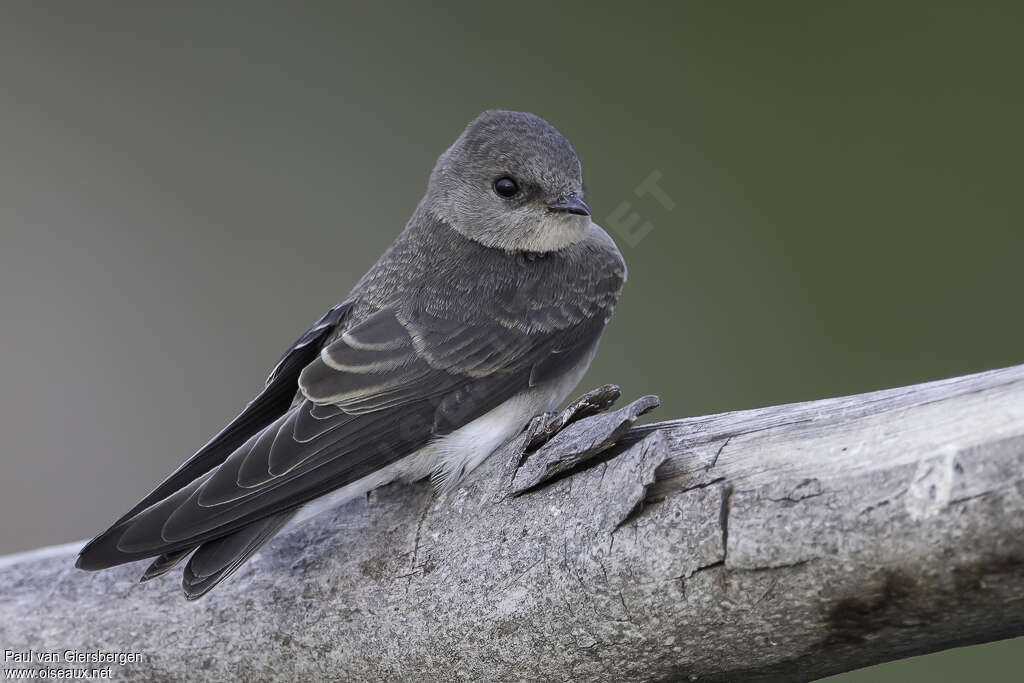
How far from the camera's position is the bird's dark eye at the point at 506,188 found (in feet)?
6.77

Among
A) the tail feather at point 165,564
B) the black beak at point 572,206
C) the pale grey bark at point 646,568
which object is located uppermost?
the black beak at point 572,206

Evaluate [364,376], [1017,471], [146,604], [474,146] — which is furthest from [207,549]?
[1017,471]

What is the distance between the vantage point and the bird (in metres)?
1.57

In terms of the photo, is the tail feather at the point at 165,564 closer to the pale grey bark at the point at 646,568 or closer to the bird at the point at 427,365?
the bird at the point at 427,365

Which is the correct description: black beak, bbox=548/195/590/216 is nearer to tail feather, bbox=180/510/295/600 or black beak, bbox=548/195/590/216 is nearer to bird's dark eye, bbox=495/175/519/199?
bird's dark eye, bbox=495/175/519/199

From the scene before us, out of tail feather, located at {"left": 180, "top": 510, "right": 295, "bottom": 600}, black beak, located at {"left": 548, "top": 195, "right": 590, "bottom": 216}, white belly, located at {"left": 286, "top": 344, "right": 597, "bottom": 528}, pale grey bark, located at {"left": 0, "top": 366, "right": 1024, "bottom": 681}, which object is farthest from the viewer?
black beak, located at {"left": 548, "top": 195, "right": 590, "bottom": 216}

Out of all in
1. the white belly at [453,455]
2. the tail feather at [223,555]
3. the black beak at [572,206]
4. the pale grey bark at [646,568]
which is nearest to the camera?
the pale grey bark at [646,568]

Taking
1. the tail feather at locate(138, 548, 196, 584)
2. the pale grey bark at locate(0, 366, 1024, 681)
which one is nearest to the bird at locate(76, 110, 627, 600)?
the tail feather at locate(138, 548, 196, 584)

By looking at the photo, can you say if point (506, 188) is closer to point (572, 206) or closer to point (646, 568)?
point (572, 206)

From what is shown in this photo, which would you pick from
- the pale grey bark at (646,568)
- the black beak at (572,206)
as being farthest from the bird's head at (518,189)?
the pale grey bark at (646,568)

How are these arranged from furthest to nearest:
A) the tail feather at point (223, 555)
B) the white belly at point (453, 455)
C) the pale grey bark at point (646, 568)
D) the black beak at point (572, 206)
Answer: the black beak at point (572, 206)
the white belly at point (453, 455)
the tail feather at point (223, 555)
the pale grey bark at point (646, 568)

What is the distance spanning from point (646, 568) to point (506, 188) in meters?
1.01

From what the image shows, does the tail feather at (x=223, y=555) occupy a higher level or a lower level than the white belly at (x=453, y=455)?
lower

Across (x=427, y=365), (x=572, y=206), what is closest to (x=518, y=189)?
(x=572, y=206)
